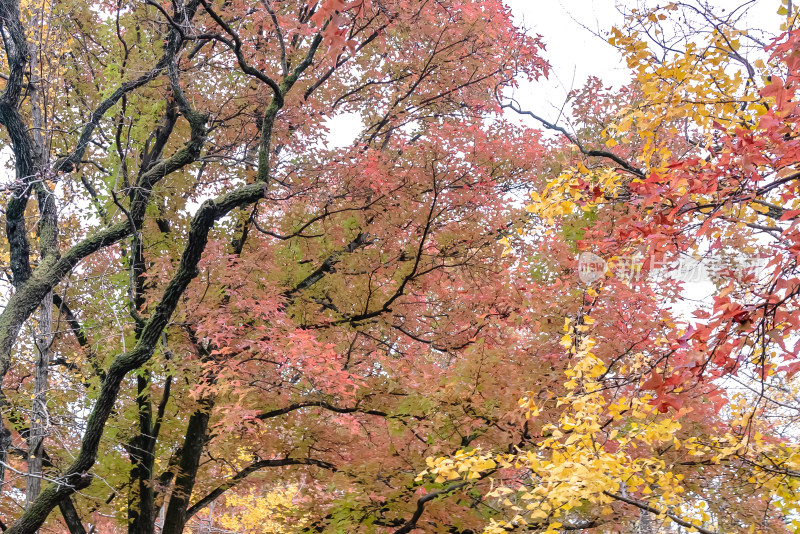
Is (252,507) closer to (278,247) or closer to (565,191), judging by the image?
(278,247)

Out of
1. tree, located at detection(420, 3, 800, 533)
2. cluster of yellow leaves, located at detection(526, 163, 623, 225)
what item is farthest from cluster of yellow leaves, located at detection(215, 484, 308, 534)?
cluster of yellow leaves, located at detection(526, 163, 623, 225)

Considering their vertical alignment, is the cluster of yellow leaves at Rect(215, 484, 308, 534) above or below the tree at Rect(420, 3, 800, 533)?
above

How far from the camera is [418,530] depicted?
21.5 feet

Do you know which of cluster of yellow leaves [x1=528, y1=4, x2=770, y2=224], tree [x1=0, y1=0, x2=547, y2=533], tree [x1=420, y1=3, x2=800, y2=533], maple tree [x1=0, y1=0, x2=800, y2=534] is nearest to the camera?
tree [x1=420, y1=3, x2=800, y2=533]

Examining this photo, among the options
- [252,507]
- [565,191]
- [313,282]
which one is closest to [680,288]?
[565,191]

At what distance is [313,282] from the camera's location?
25.3ft

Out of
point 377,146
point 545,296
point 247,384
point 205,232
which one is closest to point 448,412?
point 545,296

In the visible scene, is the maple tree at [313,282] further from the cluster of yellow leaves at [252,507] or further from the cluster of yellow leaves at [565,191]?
the cluster of yellow leaves at [252,507]

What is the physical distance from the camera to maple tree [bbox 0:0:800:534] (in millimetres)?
5637

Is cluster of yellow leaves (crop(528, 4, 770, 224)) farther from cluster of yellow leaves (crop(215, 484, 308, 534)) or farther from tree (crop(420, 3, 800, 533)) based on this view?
cluster of yellow leaves (crop(215, 484, 308, 534))

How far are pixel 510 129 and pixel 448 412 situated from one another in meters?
4.36

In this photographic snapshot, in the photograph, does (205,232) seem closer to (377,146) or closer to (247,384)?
(247,384)

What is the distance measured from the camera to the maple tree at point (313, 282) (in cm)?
564

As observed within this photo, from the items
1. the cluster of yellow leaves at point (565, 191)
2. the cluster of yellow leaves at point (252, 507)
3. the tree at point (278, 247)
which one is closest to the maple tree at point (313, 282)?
the tree at point (278, 247)
